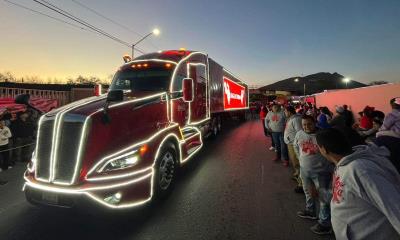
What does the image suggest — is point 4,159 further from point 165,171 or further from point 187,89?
point 187,89

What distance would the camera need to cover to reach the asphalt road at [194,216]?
13.9 feet

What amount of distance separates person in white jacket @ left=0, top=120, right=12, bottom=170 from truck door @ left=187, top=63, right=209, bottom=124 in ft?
16.5

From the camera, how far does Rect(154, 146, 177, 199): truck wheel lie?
5.14m

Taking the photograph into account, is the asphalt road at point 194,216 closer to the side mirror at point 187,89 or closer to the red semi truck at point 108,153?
the red semi truck at point 108,153

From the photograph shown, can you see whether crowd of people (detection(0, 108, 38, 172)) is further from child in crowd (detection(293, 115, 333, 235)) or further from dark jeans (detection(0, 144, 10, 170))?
child in crowd (detection(293, 115, 333, 235))

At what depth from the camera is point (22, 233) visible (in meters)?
4.30

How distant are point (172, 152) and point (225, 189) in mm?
1392

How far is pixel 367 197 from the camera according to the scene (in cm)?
184

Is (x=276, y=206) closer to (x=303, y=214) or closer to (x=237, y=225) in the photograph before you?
(x=303, y=214)

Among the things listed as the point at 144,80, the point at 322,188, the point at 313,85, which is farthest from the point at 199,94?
the point at 313,85

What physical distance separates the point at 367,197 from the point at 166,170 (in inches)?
161

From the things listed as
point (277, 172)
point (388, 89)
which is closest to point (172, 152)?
point (277, 172)

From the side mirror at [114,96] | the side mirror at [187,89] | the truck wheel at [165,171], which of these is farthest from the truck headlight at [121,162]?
the side mirror at [187,89]

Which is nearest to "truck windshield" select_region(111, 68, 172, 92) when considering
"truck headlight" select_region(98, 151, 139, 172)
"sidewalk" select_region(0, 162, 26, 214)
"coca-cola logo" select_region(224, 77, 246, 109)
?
"truck headlight" select_region(98, 151, 139, 172)
